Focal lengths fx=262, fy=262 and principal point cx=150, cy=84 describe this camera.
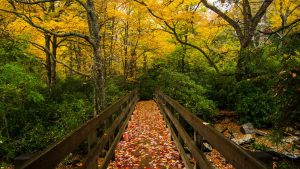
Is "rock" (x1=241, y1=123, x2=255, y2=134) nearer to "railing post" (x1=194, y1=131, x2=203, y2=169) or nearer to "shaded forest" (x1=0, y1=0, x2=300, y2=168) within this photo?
"shaded forest" (x1=0, y1=0, x2=300, y2=168)

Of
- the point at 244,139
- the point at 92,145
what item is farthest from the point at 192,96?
the point at 92,145

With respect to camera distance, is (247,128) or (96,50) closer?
(96,50)

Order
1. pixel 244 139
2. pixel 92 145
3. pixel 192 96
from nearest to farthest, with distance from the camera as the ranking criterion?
1. pixel 92 145
2. pixel 244 139
3. pixel 192 96

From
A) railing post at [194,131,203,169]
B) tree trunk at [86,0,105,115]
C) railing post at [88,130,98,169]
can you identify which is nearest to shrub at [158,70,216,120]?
tree trunk at [86,0,105,115]

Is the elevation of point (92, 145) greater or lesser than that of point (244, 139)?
greater

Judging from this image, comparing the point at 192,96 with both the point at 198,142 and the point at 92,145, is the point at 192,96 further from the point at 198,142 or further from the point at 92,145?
the point at 92,145

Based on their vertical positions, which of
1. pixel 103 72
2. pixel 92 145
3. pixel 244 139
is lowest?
pixel 244 139

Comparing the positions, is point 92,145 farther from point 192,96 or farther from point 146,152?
point 192,96

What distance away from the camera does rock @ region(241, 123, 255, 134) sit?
11711 mm

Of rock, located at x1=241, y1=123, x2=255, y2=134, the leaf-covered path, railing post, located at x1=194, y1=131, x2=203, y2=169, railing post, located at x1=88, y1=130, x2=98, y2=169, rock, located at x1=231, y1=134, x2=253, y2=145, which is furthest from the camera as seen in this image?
rock, located at x1=241, y1=123, x2=255, y2=134

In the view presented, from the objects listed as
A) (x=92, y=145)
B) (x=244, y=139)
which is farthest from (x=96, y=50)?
(x=244, y=139)

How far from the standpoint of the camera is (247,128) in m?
11.9

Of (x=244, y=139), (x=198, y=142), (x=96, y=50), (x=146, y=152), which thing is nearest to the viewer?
(x=198, y=142)

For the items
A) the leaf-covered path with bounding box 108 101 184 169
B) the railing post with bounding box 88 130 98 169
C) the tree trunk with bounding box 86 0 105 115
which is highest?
the tree trunk with bounding box 86 0 105 115
